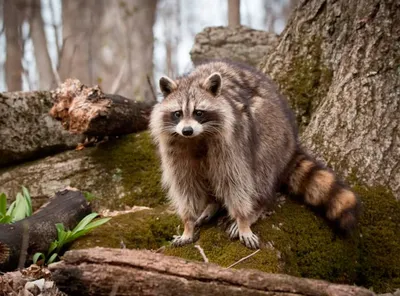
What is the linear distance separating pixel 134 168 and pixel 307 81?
1.99 metres

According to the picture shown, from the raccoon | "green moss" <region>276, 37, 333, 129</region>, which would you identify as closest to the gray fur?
the raccoon

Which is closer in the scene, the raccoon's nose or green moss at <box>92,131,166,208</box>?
the raccoon's nose

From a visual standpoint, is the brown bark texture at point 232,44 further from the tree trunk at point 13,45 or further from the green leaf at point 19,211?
the tree trunk at point 13,45

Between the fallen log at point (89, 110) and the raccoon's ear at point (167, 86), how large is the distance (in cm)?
147

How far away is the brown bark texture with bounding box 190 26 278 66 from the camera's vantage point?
9.41 metres

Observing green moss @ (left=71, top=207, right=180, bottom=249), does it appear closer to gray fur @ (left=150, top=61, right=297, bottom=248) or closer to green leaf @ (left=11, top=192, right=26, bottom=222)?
gray fur @ (left=150, top=61, right=297, bottom=248)

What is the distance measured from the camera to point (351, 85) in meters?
5.62

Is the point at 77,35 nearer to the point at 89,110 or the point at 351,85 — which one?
the point at 89,110

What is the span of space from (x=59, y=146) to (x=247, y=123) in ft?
8.56

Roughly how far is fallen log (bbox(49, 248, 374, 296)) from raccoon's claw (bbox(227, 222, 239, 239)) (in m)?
1.42

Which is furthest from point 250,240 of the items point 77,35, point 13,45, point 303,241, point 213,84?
point 77,35

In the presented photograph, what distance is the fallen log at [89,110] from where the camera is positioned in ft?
20.0

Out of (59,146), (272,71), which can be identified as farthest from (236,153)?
(59,146)

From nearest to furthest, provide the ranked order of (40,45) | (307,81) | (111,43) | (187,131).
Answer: (187,131)
(307,81)
(40,45)
(111,43)
